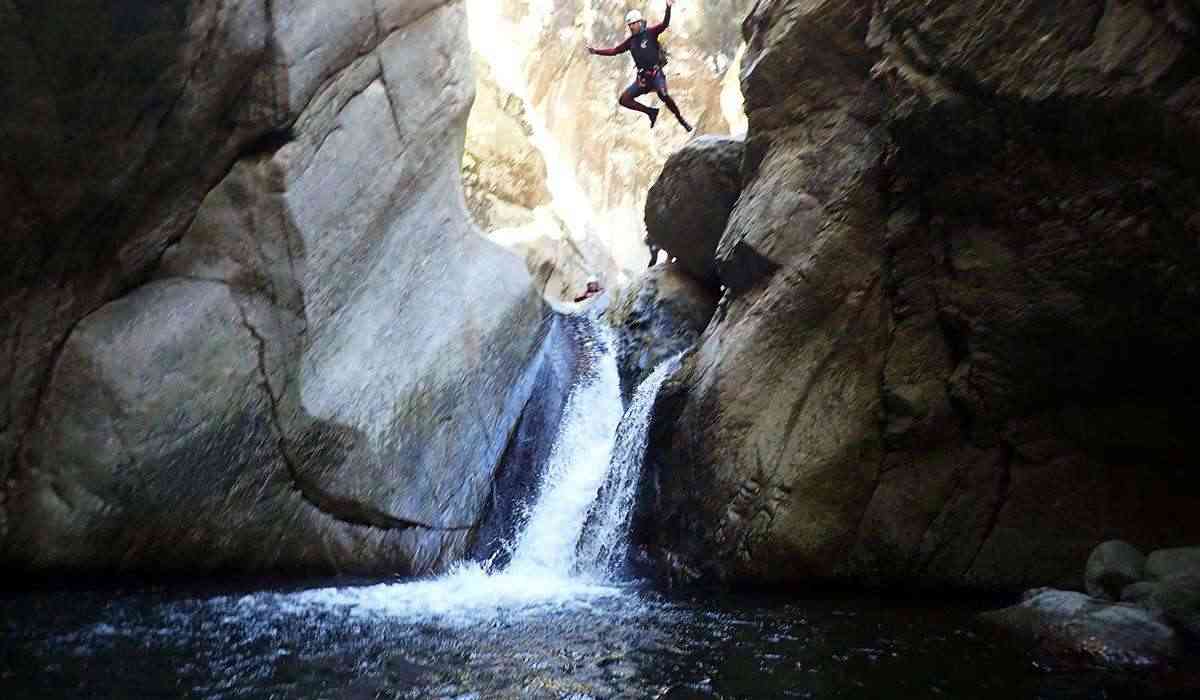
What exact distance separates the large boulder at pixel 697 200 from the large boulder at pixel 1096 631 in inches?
331

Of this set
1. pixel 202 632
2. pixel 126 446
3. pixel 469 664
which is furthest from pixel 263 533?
pixel 469 664

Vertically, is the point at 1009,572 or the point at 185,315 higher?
the point at 185,315

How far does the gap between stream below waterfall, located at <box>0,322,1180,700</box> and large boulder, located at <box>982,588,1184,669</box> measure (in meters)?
0.30

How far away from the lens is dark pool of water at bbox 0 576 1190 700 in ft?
18.0

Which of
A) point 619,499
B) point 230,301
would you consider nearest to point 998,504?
point 619,499

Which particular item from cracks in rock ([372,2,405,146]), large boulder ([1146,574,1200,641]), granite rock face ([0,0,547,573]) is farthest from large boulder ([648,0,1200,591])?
cracks in rock ([372,2,405,146])

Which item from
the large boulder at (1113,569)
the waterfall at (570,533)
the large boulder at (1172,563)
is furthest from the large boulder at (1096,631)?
the waterfall at (570,533)

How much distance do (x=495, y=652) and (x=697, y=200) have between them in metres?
10.5

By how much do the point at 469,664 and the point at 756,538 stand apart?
443 centimetres

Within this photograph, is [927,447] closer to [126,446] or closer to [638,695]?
[638,695]

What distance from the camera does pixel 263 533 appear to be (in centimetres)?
900

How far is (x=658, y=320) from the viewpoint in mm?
15750

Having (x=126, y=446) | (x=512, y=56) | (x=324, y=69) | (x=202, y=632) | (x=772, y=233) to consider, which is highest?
(x=512, y=56)

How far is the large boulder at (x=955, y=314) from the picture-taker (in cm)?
743
